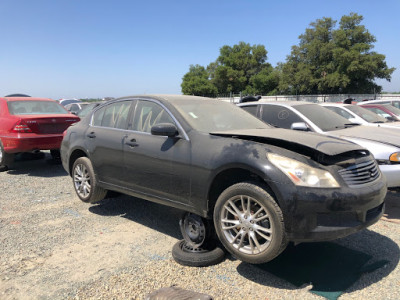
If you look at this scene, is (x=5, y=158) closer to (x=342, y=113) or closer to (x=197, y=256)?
(x=197, y=256)

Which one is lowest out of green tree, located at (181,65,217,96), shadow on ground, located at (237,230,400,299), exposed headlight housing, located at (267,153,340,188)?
shadow on ground, located at (237,230,400,299)

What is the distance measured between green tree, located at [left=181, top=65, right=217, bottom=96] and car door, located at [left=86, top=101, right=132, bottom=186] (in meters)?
66.0

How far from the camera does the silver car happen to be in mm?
4809

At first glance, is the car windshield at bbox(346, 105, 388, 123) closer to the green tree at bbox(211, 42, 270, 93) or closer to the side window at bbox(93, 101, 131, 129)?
the side window at bbox(93, 101, 131, 129)

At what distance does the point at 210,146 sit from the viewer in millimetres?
3314

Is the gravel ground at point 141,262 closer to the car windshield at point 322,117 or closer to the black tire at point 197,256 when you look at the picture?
the black tire at point 197,256

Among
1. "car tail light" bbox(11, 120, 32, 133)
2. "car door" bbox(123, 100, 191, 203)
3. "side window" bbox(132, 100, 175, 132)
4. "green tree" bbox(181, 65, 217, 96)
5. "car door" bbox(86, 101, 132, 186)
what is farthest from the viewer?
"green tree" bbox(181, 65, 217, 96)

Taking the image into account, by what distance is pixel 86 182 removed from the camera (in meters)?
4.93

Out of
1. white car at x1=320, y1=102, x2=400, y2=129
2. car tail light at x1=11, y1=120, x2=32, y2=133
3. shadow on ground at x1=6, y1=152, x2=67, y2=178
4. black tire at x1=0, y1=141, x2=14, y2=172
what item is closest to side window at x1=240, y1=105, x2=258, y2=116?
white car at x1=320, y1=102, x2=400, y2=129

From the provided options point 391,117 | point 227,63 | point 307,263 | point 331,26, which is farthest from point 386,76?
point 307,263

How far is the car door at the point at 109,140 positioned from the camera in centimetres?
432

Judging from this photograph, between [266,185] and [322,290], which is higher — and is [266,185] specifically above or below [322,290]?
above

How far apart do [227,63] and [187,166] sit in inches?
2842

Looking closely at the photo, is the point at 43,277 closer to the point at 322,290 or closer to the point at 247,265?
the point at 247,265
